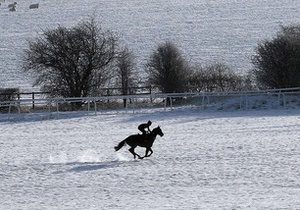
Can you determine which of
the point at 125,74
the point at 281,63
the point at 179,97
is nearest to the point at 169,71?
the point at 125,74

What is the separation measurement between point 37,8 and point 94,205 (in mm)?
76515

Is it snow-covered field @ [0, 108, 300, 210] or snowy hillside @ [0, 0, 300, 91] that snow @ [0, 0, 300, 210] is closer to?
snow-covered field @ [0, 108, 300, 210]

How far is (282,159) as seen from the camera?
20.3m

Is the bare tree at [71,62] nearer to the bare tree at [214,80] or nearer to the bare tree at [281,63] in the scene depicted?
the bare tree at [214,80]

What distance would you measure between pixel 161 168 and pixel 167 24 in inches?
2293

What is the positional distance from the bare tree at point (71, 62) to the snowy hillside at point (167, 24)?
9.17 meters

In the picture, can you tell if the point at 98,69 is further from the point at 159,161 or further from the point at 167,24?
the point at 167,24

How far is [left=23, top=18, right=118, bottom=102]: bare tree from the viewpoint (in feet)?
156

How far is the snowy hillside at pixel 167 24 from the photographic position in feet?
214

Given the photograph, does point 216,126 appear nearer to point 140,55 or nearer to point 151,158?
point 151,158

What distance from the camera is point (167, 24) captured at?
7712 cm

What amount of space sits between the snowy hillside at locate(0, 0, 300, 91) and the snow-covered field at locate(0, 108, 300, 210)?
27.9 m

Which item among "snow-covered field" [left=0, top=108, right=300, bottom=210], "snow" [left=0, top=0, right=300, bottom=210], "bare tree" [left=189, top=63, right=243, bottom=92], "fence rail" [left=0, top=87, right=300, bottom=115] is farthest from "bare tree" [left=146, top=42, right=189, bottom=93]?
"snow-covered field" [left=0, top=108, right=300, bottom=210]

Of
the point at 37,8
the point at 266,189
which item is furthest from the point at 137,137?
the point at 37,8
